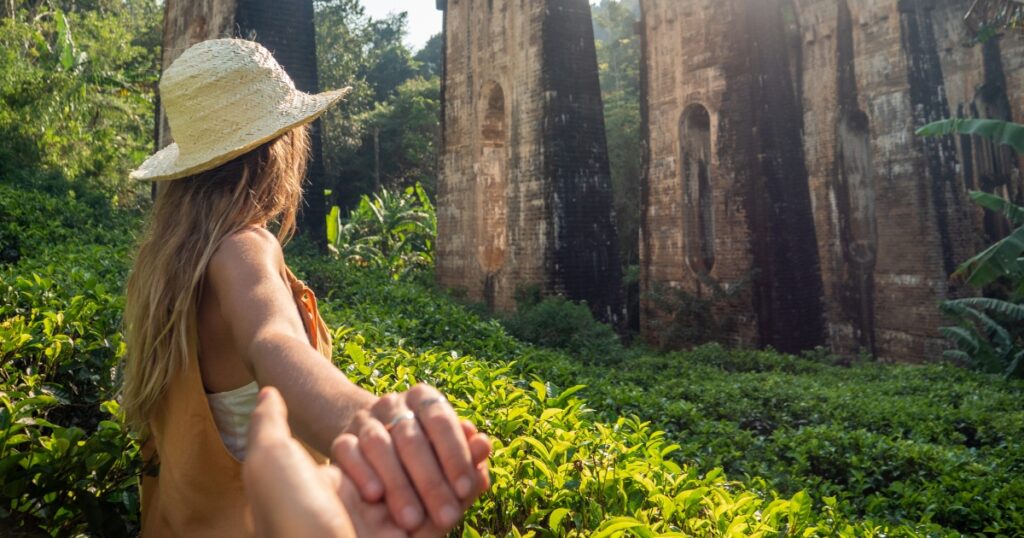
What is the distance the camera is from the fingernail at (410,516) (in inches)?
32.4

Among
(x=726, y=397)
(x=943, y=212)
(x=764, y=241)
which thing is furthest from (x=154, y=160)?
(x=943, y=212)

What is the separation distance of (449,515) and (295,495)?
169 mm

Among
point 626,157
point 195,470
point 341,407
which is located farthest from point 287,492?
point 626,157

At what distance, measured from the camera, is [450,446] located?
85 cm

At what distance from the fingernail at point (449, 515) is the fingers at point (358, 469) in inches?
2.7

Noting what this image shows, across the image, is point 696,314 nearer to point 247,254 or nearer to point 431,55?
point 247,254

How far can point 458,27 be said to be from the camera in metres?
12.7

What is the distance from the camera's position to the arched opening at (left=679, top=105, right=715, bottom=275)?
1167cm

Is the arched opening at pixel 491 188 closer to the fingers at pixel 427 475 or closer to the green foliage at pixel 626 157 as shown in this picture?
the green foliage at pixel 626 157

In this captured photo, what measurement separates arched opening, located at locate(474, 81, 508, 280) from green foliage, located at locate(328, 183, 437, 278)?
297 cm

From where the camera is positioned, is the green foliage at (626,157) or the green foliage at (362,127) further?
the green foliage at (362,127)

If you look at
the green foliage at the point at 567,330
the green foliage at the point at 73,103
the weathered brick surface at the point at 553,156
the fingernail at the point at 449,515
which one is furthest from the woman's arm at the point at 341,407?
the green foliage at the point at 73,103

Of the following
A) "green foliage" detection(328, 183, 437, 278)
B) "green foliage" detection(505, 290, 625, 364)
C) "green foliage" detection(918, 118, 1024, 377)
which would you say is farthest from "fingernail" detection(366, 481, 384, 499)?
"green foliage" detection(328, 183, 437, 278)

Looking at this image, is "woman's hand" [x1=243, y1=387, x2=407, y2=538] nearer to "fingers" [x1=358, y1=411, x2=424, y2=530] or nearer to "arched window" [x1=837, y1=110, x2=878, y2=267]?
"fingers" [x1=358, y1=411, x2=424, y2=530]
